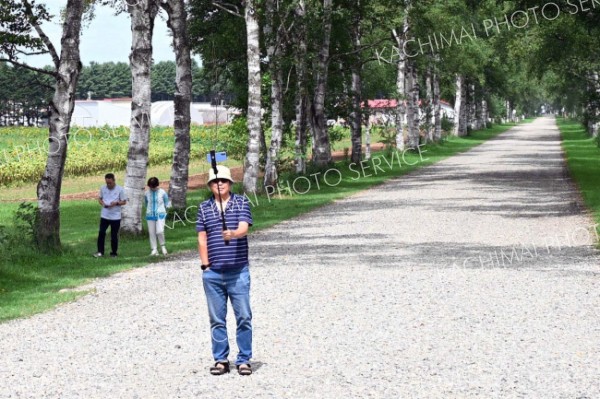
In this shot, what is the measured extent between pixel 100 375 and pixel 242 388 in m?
1.38

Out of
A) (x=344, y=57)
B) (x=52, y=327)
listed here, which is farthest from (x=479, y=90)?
(x=52, y=327)

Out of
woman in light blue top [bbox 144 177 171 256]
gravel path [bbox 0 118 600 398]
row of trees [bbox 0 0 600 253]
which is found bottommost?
gravel path [bbox 0 118 600 398]

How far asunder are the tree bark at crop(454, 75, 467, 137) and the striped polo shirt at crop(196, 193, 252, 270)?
260 feet

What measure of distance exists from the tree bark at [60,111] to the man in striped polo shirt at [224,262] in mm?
10672

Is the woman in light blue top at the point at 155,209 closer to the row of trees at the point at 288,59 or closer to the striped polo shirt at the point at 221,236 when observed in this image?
the row of trees at the point at 288,59

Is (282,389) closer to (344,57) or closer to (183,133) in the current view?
(183,133)

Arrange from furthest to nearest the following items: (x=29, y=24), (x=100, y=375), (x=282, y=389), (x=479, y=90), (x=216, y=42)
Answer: (x=479, y=90) → (x=216, y=42) → (x=29, y=24) → (x=100, y=375) → (x=282, y=389)

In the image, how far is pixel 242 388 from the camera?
29.4 feet

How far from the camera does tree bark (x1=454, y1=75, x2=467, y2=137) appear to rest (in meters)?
88.2

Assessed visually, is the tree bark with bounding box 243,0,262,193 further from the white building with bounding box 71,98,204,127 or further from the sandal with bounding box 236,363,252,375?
the white building with bounding box 71,98,204,127

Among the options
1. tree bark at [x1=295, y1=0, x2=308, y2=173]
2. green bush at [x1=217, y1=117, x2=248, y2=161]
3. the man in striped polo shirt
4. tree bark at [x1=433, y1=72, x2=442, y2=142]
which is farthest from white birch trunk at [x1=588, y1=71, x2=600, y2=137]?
the man in striped polo shirt

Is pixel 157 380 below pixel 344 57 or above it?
below

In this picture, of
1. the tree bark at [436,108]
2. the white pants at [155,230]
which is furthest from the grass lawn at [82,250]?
the tree bark at [436,108]

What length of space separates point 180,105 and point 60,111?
7547mm
